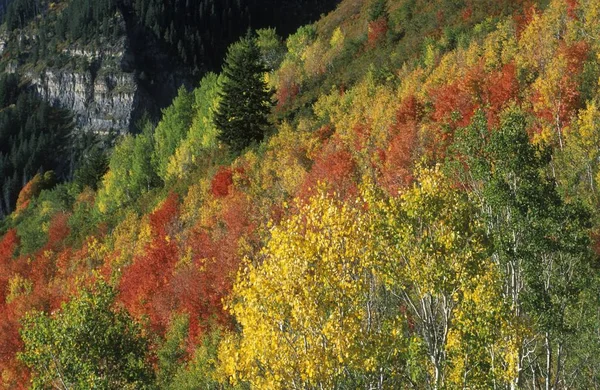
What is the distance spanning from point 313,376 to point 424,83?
4459cm

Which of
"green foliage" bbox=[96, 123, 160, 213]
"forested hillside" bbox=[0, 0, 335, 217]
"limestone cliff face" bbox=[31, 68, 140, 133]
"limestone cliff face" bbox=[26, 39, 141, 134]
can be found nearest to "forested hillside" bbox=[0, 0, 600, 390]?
"green foliage" bbox=[96, 123, 160, 213]

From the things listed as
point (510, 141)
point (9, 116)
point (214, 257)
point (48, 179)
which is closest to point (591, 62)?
point (510, 141)

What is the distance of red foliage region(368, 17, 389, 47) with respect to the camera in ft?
263

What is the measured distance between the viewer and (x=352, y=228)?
15.7 meters

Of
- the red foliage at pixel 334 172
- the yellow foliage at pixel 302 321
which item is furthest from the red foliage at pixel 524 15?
the yellow foliage at pixel 302 321

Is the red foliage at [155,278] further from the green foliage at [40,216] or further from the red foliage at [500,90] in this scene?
the green foliage at [40,216]

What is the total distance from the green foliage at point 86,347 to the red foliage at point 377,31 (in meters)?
63.9

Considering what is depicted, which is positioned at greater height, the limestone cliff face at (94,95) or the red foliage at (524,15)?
the limestone cliff face at (94,95)

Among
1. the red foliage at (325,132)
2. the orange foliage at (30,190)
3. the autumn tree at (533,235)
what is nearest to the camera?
the autumn tree at (533,235)

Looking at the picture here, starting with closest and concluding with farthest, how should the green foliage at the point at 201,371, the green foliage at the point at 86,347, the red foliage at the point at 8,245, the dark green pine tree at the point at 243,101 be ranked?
the green foliage at the point at 86,347, the green foliage at the point at 201,371, the dark green pine tree at the point at 243,101, the red foliage at the point at 8,245

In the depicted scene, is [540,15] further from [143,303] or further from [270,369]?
[270,369]

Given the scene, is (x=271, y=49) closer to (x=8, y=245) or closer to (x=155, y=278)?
(x=8, y=245)

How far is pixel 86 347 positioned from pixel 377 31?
224ft

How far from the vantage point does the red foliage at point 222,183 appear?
57844 millimetres
